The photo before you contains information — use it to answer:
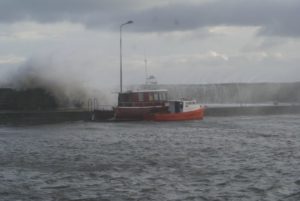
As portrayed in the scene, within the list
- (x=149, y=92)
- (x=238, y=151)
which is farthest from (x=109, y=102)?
(x=238, y=151)

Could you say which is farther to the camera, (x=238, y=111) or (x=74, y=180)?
(x=238, y=111)

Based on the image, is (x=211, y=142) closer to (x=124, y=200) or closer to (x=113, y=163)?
(x=113, y=163)

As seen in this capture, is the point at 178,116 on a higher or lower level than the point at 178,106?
lower

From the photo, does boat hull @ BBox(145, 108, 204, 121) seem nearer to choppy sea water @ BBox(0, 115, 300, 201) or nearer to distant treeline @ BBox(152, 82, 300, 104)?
choppy sea water @ BBox(0, 115, 300, 201)

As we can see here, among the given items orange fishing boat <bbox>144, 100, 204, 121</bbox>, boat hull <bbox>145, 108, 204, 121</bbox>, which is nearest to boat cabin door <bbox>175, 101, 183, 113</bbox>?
orange fishing boat <bbox>144, 100, 204, 121</bbox>

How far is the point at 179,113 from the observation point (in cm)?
5403

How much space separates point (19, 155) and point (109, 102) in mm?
42701

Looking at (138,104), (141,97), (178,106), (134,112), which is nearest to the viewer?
(134,112)

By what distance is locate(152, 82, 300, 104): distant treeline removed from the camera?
124025mm

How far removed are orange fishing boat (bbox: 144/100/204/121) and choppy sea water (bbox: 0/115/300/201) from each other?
17470mm

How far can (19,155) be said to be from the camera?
26000mm

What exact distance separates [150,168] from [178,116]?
1278 inches

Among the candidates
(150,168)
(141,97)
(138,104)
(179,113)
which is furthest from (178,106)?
(150,168)

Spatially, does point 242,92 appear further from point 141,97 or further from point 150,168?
point 150,168
